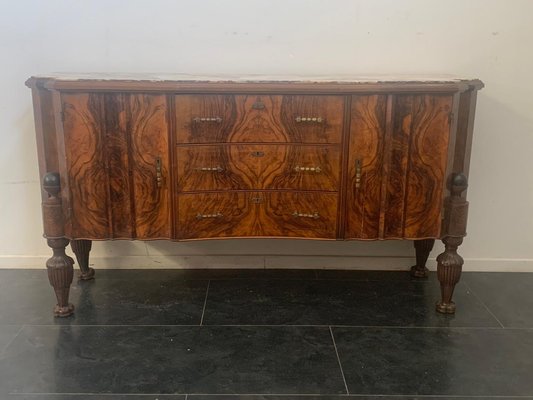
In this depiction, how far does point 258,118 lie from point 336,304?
2.66 ft

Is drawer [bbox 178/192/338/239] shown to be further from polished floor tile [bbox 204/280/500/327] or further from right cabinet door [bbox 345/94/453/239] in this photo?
polished floor tile [bbox 204/280/500/327]

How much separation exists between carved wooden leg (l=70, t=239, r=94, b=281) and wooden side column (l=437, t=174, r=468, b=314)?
144 centimetres

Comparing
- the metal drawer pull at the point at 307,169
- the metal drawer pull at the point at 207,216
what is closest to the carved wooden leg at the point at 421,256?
the metal drawer pull at the point at 307,169

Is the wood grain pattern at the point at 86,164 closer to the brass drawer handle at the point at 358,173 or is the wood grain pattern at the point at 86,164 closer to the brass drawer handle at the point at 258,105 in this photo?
the brass drawer handle at the point at 258,105

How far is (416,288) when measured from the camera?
2271 mm

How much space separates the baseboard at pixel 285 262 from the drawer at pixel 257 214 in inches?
22.7

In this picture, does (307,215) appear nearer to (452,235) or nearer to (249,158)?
(249,158)

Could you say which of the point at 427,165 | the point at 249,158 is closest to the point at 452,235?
the point at 427,165

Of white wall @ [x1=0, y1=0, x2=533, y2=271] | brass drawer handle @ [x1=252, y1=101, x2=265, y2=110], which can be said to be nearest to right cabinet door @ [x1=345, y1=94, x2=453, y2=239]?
brass drawer handle @ [x1=252, y1=101, x2=265, y2=110]

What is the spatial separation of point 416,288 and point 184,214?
1.06m

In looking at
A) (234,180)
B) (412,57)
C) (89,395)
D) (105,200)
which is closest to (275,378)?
(89,395)

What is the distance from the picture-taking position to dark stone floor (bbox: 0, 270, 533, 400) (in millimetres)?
1562

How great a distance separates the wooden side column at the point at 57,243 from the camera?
1.84 m

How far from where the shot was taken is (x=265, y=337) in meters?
1.84
